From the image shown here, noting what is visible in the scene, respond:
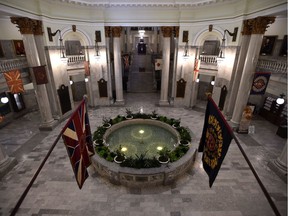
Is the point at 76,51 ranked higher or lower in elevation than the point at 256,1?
lower

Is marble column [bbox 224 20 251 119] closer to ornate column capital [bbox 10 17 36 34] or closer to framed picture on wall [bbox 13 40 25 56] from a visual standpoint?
ornate column capital [bbox 10 17 36 34]

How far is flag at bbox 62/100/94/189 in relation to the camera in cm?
503

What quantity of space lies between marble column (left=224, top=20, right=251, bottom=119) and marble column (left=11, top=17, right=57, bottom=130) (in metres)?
14.6

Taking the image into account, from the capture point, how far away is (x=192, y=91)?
17922 millimetres

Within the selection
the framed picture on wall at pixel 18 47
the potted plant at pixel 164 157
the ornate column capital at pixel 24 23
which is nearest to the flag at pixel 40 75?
the ornate column capital at pixel 24 23

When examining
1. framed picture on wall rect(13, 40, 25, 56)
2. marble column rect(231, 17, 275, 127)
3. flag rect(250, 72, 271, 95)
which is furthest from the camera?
framed picture on wall rect(13, 40, 25, 56)

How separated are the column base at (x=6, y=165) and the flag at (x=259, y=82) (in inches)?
621

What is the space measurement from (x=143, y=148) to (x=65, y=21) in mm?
12070

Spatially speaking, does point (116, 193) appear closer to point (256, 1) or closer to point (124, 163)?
point (124, 163)

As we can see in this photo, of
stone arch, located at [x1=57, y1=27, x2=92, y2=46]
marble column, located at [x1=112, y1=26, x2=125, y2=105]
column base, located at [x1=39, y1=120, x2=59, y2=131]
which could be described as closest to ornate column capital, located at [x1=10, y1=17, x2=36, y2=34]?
stone arch, located at [x1=57, y1=27, x2=92, y2=46]

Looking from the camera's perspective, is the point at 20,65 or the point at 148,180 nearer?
the point at 148,180

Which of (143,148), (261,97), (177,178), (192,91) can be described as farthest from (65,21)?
(261,97)

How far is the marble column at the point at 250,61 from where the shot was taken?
11102 millimetres

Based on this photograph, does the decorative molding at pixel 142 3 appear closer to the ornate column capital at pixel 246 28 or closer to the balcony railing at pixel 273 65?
the ornate column capital at pixel 246 28
